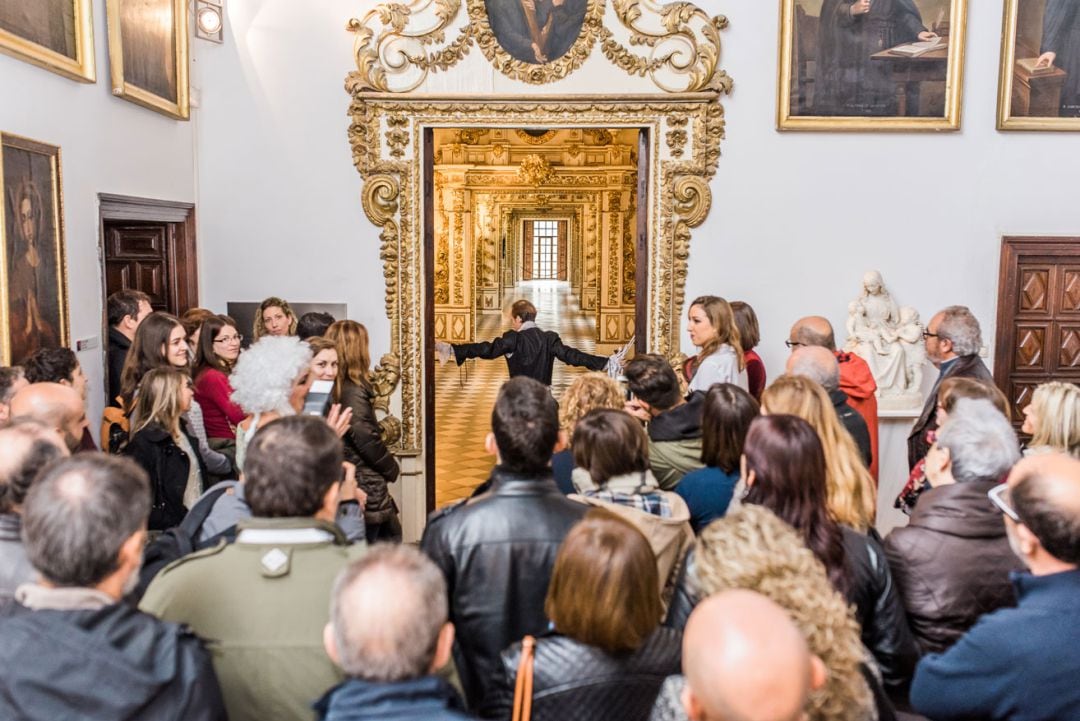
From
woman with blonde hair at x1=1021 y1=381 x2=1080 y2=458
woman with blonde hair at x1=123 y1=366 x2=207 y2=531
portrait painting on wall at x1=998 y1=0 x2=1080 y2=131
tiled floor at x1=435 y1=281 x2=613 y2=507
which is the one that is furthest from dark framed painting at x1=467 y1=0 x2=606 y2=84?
woman with blonde hair at x1=1021 y1=381 x2=1080 y2=458

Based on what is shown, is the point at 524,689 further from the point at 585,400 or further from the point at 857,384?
the point at 857,384

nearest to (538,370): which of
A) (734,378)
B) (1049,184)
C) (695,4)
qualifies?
(734,378)

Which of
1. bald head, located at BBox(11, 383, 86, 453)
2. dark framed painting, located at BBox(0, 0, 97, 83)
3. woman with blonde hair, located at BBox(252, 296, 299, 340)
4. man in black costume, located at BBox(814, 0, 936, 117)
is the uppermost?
man in black costume, located at BBox(814, 0, 936, 117)

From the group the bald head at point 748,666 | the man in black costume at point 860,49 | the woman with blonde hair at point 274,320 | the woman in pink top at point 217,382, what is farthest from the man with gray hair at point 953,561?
the man in black costume at point 860,49

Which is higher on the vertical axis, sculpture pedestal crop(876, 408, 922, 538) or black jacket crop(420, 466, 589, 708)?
black jacket crop(420, 466, 589, 708)

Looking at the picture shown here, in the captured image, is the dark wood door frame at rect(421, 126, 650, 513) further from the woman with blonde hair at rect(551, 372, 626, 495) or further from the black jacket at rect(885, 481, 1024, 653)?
the black jacket at rect(885, 481, 1024, 653)

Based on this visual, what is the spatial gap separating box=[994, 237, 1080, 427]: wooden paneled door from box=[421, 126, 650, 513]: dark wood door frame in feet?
10.9

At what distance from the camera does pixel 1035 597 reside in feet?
9.36

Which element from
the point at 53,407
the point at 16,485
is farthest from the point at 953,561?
the point at 53,407

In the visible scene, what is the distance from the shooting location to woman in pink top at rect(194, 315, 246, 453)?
6.47 meters

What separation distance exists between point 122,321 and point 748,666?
20.6ft

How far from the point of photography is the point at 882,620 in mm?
3334

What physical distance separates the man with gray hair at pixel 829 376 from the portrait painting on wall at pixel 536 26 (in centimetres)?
452

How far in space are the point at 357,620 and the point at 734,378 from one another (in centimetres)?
500
